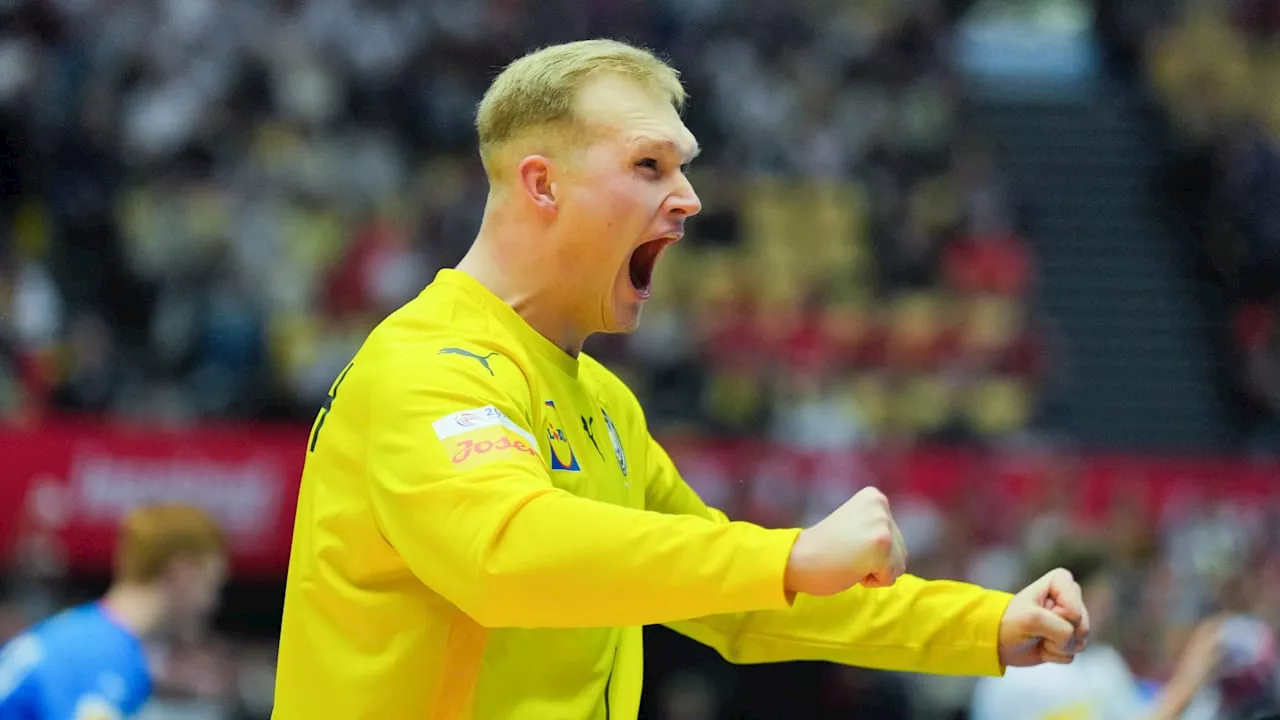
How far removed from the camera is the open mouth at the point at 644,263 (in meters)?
3.23

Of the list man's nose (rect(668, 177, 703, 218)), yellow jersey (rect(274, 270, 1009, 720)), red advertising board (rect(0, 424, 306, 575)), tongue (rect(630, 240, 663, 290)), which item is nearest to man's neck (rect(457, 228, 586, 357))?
yellow jersey (rect(274, 270, 1009, 720))

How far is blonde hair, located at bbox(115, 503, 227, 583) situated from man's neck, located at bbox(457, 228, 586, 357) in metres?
2.81

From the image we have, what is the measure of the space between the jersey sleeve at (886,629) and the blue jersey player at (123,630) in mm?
2722

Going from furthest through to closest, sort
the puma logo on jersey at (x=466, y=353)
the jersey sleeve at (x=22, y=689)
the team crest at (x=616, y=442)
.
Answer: the jersey sleeve at (x=22, y=689) → the team crest at (x=616, y=442) → the puma logo on jersey at (x=466, y=353)

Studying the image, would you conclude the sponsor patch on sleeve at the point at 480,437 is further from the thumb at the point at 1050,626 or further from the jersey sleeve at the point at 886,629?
the thumb at the point at 1050,626

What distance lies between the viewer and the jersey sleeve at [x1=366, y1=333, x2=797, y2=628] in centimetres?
251

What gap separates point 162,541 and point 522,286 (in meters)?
2.96

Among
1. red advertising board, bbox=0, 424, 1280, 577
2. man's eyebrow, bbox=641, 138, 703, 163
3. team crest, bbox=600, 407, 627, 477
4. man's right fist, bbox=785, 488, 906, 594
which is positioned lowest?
red advertising board, bbox=0, 424, 1280, 577

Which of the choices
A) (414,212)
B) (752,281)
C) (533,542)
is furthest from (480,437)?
(752,281)

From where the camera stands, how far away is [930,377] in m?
14.9

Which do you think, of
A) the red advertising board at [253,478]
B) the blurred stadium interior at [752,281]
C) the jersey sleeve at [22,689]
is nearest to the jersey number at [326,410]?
the jersey sleeve at [22,689]

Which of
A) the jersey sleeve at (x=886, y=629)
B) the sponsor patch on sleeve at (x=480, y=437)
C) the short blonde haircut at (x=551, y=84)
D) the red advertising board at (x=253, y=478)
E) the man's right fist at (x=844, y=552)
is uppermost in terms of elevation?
the short blonde haircut at (x=551, y=84)

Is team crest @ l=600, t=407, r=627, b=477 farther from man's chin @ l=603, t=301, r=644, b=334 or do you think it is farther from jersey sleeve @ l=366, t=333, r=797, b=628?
jersey sleeve @ l=366, t=333, r=797, b=628

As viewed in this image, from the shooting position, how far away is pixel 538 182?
10.3 ft
